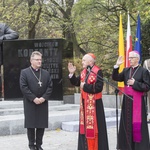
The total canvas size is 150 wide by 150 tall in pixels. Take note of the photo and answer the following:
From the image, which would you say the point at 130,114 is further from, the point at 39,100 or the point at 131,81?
the point at 39,100

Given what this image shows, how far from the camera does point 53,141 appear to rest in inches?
313

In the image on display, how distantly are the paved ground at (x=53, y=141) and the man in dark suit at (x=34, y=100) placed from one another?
0.51m

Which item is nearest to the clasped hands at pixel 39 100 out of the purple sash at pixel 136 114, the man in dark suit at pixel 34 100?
the man in dark suit at pixel 34 100

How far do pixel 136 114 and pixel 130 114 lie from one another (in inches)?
4.6

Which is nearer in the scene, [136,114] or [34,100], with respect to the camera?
[136,114]

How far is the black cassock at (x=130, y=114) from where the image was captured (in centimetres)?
624

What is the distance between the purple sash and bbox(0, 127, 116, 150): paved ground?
3.13 ft

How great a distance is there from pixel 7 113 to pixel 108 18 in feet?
32.2

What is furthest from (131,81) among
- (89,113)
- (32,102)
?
(32,102)

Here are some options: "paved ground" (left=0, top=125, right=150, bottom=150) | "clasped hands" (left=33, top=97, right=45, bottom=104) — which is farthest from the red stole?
"paved ground" (left=0, top=125, right=150, bottom=150)

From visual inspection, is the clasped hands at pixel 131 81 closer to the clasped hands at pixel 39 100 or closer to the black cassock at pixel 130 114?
the black cassock at pixel 130 114

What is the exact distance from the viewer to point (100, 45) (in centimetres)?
2183

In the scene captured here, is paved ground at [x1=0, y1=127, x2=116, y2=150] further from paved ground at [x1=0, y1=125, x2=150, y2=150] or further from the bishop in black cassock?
the bishop in black cassock

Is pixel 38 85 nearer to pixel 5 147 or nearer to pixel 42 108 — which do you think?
pixel 42 108
